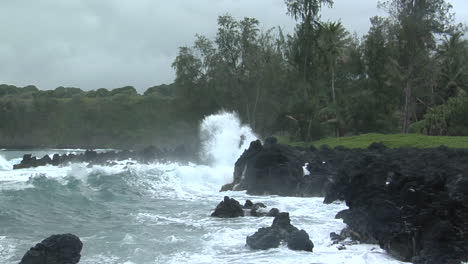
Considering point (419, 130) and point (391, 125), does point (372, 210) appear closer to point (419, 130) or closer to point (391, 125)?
point (419, 130)

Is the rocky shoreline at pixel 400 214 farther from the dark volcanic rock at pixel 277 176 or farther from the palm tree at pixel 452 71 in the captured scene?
the palm tree at pixel 452 71

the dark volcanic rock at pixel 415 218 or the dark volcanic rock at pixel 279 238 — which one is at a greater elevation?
the dark volcanic rock at pixel 415 218

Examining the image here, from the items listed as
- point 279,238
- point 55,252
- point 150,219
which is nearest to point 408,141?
point 150,219

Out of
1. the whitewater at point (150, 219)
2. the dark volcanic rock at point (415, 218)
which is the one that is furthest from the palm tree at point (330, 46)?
the dark volcanic rock at point (415, 218)

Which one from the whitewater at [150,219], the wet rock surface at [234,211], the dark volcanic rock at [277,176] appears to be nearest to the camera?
the whitewater at [150,219]

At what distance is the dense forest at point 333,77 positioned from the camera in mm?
37844

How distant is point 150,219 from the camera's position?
15680mm

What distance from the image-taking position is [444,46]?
153 ft

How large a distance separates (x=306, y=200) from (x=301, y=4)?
25.0 metres

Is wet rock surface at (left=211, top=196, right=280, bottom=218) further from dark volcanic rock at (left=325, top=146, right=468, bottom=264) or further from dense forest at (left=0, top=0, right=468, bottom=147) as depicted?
dense forest at (left=0, top=0, right=468, bottom=147)

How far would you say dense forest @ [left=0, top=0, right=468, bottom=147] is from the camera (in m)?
37.8

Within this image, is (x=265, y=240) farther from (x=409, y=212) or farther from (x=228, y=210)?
(x=228, y=210)

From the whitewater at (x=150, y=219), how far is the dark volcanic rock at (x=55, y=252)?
62 centimetres

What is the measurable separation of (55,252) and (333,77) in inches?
1437
